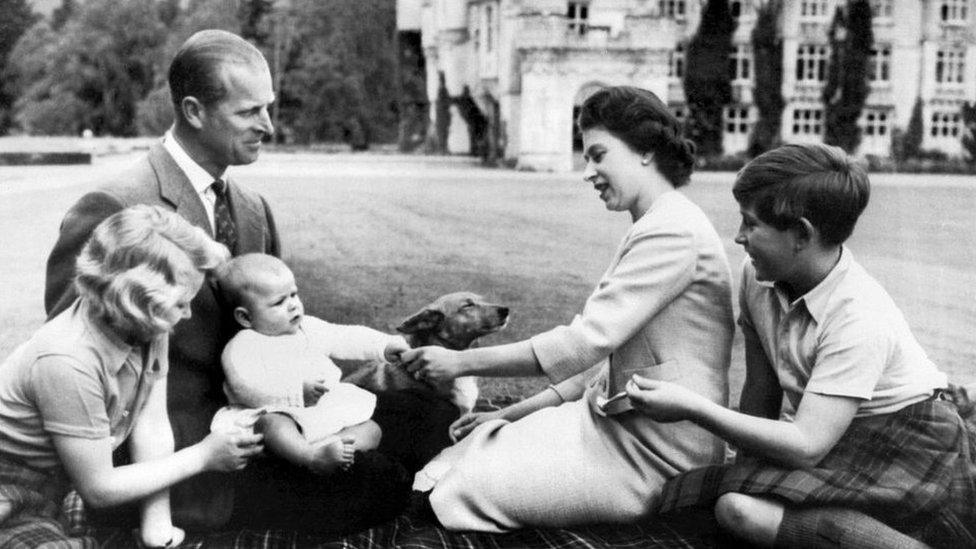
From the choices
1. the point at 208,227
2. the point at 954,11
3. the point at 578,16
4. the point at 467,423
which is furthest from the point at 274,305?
the point at 578,16

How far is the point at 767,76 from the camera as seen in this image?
6957mm

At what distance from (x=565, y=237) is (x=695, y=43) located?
1976 millimetres

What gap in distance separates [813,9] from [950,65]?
1404 millimetres

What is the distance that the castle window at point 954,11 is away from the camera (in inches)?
190

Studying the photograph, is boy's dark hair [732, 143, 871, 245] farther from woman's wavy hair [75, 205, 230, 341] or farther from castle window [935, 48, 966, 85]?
castle window [935, 48, 966, 85]

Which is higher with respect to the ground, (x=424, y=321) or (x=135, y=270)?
(x=135, y=270)

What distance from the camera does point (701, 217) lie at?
2.96 metres

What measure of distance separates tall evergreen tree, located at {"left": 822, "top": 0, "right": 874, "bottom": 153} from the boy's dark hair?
2348 mm

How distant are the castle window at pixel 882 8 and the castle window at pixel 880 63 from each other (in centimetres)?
16

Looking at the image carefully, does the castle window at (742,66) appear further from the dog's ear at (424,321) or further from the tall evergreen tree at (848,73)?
the dog's ear at (424,321)

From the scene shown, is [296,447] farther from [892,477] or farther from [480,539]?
[892,477]

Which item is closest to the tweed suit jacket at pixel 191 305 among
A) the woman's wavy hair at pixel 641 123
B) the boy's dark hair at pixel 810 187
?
the woman's wavy hair at pixel 641 123

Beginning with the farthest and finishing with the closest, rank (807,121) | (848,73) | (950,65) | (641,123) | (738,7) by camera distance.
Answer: (807,121) < (848,73) < (738,7) < (950,65) < (641,123)

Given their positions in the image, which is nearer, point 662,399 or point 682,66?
point 662,399
